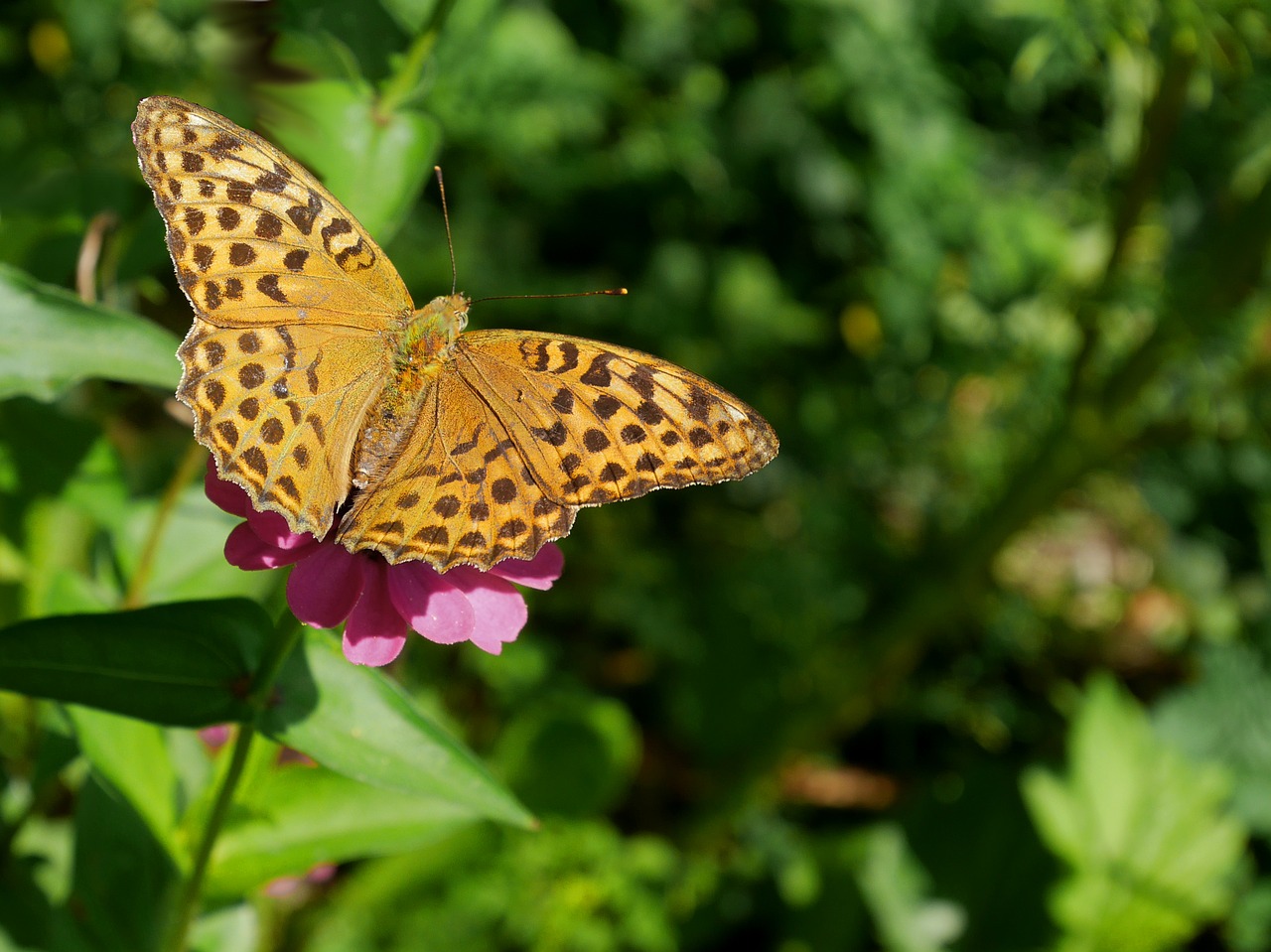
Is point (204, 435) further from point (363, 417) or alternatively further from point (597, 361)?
point (597, 361)

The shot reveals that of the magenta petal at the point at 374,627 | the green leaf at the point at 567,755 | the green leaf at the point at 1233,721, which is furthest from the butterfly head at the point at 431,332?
the green leaf at the point at 1233,721

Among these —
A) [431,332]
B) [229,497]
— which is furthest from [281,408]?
[431,332]

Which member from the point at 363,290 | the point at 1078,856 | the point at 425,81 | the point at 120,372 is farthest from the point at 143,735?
the point at 1078,856

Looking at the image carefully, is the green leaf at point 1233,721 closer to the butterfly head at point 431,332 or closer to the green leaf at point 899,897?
the green leaf at point 899,897

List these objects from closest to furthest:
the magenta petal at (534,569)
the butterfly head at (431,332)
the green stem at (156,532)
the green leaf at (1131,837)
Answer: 1. the magenta petal at (534,569)
2. the butterfly head at (431,332)
3. the green stem at (156,532)
4. the green leaf at (1131,837)

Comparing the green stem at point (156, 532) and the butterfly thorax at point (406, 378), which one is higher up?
the butterfly thorax at point (406, 378)

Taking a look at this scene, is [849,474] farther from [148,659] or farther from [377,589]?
[148,659]
